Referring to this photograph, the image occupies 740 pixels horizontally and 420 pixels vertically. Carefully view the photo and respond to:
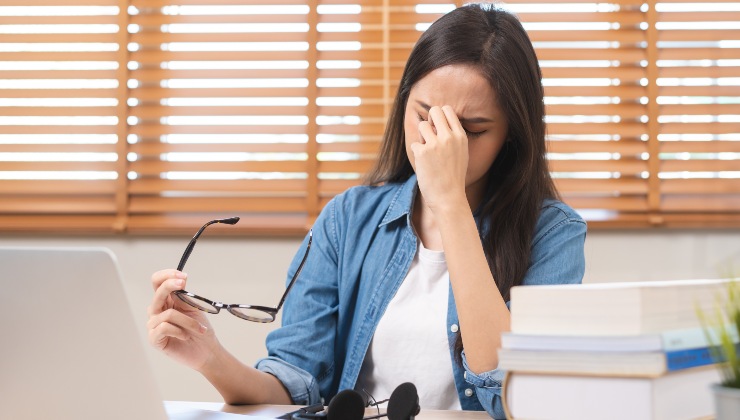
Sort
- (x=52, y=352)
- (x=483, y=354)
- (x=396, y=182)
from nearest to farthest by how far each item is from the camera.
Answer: (x=52, y=352)
(x=483, y=354)
(x=396, y=182)

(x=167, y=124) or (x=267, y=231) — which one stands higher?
(x=167, y=124)

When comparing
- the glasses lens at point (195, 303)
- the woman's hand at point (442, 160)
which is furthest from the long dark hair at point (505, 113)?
the glasses lens at point (195, 303)

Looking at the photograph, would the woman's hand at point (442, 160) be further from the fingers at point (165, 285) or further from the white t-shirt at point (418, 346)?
the fingers at point (165, 285)

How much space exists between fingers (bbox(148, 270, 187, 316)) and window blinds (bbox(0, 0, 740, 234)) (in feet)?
3.90

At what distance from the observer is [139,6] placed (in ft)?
7.80

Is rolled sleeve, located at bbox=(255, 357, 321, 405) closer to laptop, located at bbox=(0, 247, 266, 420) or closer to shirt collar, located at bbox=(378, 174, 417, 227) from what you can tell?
shirt collar, located at bbox=(378, 174, 417, 227)

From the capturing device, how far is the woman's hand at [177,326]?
43.8 inches

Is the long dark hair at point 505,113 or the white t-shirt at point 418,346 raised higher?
the long dark hair at point 505,113

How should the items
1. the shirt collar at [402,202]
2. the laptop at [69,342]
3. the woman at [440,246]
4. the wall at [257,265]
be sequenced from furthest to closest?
the wall at [257,265], the shirt collar at [402,202], the woman at [440,246], the laptop at [69,342]

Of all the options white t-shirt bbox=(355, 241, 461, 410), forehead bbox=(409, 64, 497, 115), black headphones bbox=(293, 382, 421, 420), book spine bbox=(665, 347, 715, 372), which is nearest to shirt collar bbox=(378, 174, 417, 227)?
white t-shirt bbox=(355, 241, 461, 410)

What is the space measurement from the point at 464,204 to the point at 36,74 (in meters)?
1.59

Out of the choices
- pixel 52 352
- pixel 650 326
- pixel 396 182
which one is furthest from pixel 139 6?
pixel 650 326

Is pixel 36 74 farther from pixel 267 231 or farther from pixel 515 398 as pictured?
pixel 515 398

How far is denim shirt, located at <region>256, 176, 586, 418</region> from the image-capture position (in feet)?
4.78
